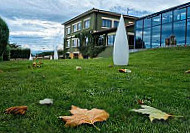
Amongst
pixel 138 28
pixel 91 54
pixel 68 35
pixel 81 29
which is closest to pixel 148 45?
pixel 138 28

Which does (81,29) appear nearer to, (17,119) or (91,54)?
(91,54)

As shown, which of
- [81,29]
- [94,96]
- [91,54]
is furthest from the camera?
[81,29]

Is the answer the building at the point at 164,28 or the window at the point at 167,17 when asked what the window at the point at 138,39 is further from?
the window at the point at 167,17

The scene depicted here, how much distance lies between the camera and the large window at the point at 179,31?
44.6ft

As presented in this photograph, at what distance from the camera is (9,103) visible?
4.65 feet

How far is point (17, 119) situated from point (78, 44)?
26697 millimetres

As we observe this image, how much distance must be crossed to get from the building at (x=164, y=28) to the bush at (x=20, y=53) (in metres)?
11.1

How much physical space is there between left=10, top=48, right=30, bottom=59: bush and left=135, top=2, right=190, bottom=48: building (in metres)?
11.1

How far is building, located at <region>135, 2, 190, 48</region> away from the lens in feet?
44.1

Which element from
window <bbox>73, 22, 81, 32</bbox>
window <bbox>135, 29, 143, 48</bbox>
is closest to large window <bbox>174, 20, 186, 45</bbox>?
window <bbox>135, 29, 143, 48</bbox>

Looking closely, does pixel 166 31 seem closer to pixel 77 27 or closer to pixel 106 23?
pixel 106 23

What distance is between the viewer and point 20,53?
1584cm

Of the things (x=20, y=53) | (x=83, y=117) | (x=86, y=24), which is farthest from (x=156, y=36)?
(x=83, y=117)

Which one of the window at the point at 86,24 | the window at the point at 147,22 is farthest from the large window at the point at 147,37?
the window at the point at 86,24
